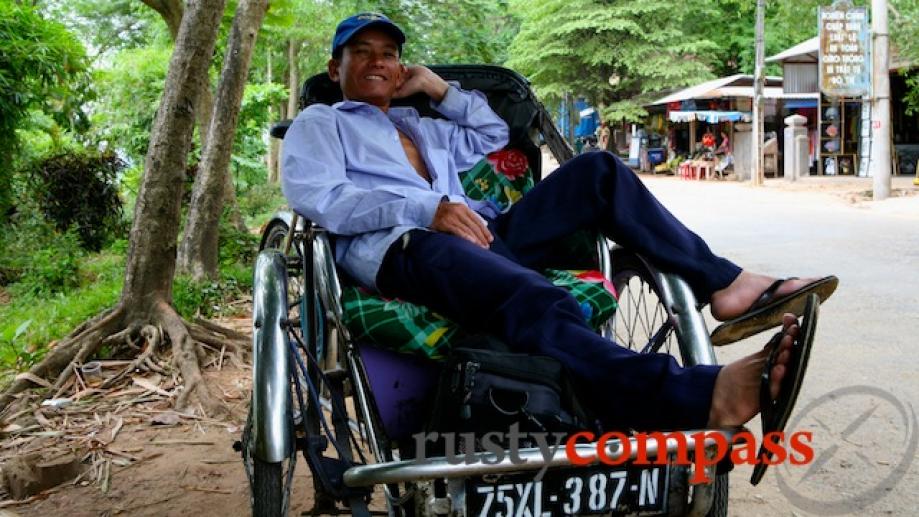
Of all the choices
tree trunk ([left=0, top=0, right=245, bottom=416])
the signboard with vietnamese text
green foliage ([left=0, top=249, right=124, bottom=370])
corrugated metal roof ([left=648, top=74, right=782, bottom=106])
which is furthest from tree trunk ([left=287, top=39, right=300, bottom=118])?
tree trunk ([left=0, top=0, right=245, bottom=416])

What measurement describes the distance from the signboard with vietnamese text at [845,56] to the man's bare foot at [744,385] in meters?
14.8

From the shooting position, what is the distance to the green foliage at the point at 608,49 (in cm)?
2594

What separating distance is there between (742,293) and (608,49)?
25357 millimetres

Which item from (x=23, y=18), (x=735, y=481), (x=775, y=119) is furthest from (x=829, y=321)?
(x=775, y=119)

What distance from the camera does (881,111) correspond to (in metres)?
13.4

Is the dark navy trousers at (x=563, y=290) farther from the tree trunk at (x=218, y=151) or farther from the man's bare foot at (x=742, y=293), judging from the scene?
the tree trunk at (x=218, y=151)

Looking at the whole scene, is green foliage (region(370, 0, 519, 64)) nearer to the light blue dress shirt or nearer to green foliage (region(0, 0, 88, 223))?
green foliage (region(0, 0, 88, 223))

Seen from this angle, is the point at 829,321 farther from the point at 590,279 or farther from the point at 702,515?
the point at 702,515

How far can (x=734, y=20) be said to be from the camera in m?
→ 29.3

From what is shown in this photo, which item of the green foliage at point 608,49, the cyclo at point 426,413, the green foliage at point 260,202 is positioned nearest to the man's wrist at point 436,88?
the cyclo at point 426,413

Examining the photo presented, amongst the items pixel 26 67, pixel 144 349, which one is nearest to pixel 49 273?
pixel 26 67

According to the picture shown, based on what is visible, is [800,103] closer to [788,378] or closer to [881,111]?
[881,111]

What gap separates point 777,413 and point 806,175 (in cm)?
2034

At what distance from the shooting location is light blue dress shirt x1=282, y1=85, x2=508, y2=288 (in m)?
2.43
